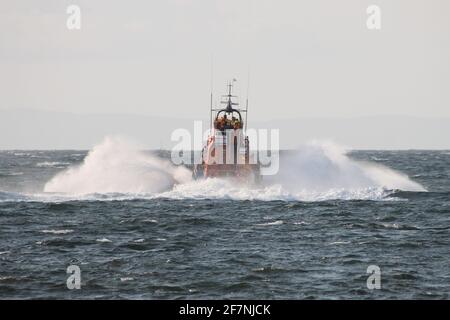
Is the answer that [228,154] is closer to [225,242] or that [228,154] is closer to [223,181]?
[223,181]

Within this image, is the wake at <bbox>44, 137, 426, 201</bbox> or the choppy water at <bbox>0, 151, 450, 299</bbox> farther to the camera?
the wake at <bbox>44, 137, 426, 201</bbox>

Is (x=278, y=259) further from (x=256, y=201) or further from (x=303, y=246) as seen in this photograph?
(x=256, y=201)

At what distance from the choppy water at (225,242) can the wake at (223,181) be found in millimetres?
277

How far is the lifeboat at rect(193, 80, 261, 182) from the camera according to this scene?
53688 mm

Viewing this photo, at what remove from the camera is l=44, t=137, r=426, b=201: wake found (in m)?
52.5

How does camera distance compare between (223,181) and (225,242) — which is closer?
(225,242)

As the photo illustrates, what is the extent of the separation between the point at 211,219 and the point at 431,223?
37.3ft

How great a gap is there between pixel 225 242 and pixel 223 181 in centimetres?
1965

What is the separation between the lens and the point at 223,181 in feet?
176

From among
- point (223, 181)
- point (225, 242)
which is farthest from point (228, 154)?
point (225, 242)

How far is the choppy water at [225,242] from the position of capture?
25750 mm

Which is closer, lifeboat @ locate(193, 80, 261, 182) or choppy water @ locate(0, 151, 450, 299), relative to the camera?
choppy water @ locate(0, 151, 450, 299)

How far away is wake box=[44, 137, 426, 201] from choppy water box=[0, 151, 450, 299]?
28 cm
